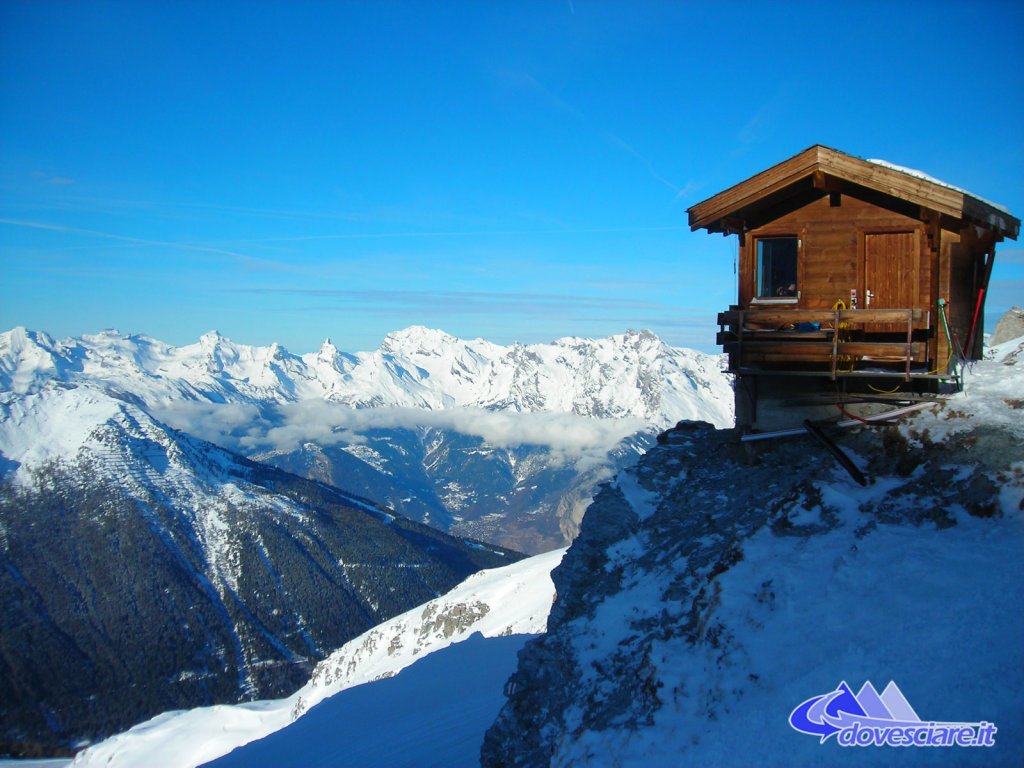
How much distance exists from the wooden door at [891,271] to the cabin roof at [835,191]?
26.6 inches

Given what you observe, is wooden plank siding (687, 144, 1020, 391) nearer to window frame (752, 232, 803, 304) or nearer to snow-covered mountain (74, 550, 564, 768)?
window frame (752, 232, 803, 304)

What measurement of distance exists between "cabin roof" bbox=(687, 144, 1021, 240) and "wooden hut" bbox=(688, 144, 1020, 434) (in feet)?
0.08

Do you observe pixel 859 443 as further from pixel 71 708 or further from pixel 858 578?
pixel 71 708

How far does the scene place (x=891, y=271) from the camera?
16141 millimetres

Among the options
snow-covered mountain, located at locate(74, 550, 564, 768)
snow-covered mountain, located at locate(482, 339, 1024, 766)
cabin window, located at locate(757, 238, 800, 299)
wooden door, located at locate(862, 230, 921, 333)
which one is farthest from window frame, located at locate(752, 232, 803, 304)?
snow-covered mountain, located at locate(74, 550, 564, 768)

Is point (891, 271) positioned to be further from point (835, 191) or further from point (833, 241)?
point (835, 191)

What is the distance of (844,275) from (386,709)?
2472cm

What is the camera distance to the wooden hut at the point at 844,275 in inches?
607

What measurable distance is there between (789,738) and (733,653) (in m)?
1.67

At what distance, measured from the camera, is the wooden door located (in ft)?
52.0
